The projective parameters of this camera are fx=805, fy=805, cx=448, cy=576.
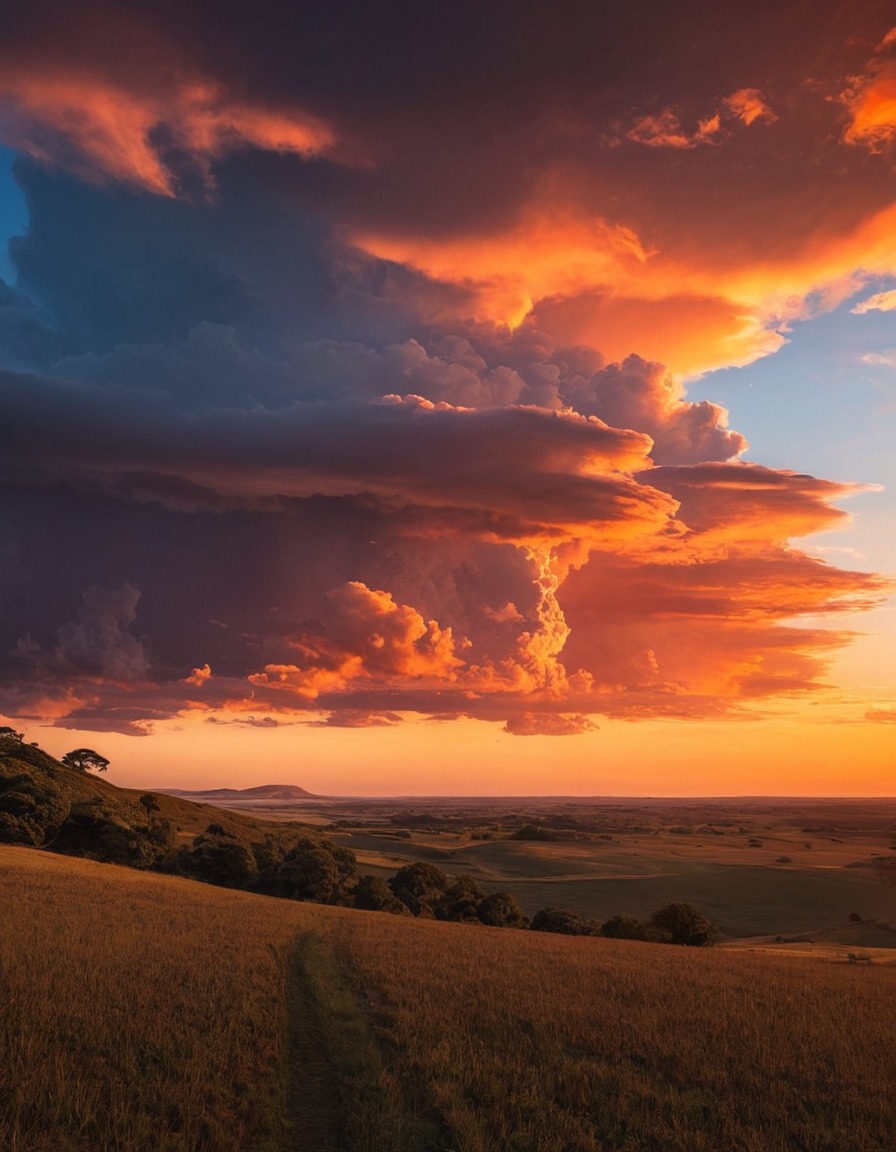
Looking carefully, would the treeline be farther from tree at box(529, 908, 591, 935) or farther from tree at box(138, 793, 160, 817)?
tree at box(138, 793, 160, 817)

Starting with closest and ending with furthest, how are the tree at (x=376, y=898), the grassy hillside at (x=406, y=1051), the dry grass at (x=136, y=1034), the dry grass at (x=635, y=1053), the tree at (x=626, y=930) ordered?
the dry grass at (x=136, y=1034)
the grassy hillside at (x=406, y=1051)
the dry grass at (x=635, y=1053)
the tree at (x=626, y=930)
the tree at (x=376, y=898)

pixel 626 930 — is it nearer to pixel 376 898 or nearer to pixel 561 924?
pixel 561 924

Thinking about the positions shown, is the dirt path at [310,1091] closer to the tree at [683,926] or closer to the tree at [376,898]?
the tree at [376,898]

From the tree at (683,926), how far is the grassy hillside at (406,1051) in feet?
110

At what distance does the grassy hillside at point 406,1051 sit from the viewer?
1176 cm

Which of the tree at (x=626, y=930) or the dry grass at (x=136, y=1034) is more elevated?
the dry grass at (x=136, y=1034)

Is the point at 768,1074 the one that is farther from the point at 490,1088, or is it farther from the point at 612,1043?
the point at 490,1088

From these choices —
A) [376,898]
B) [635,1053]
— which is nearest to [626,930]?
[376,898]

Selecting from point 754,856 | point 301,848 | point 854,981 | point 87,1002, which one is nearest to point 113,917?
point 87,1002

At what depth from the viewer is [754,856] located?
15375 cm

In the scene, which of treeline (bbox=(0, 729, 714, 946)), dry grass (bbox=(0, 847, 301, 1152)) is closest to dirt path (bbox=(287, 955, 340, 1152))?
dry grass (bbox=(0, 847, 301, 1152))

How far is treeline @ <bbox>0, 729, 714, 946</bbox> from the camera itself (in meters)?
61.9

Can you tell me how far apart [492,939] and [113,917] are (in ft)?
55.4

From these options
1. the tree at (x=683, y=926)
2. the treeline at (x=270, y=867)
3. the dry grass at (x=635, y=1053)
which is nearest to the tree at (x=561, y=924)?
the treeline at (x=270, y=867)
